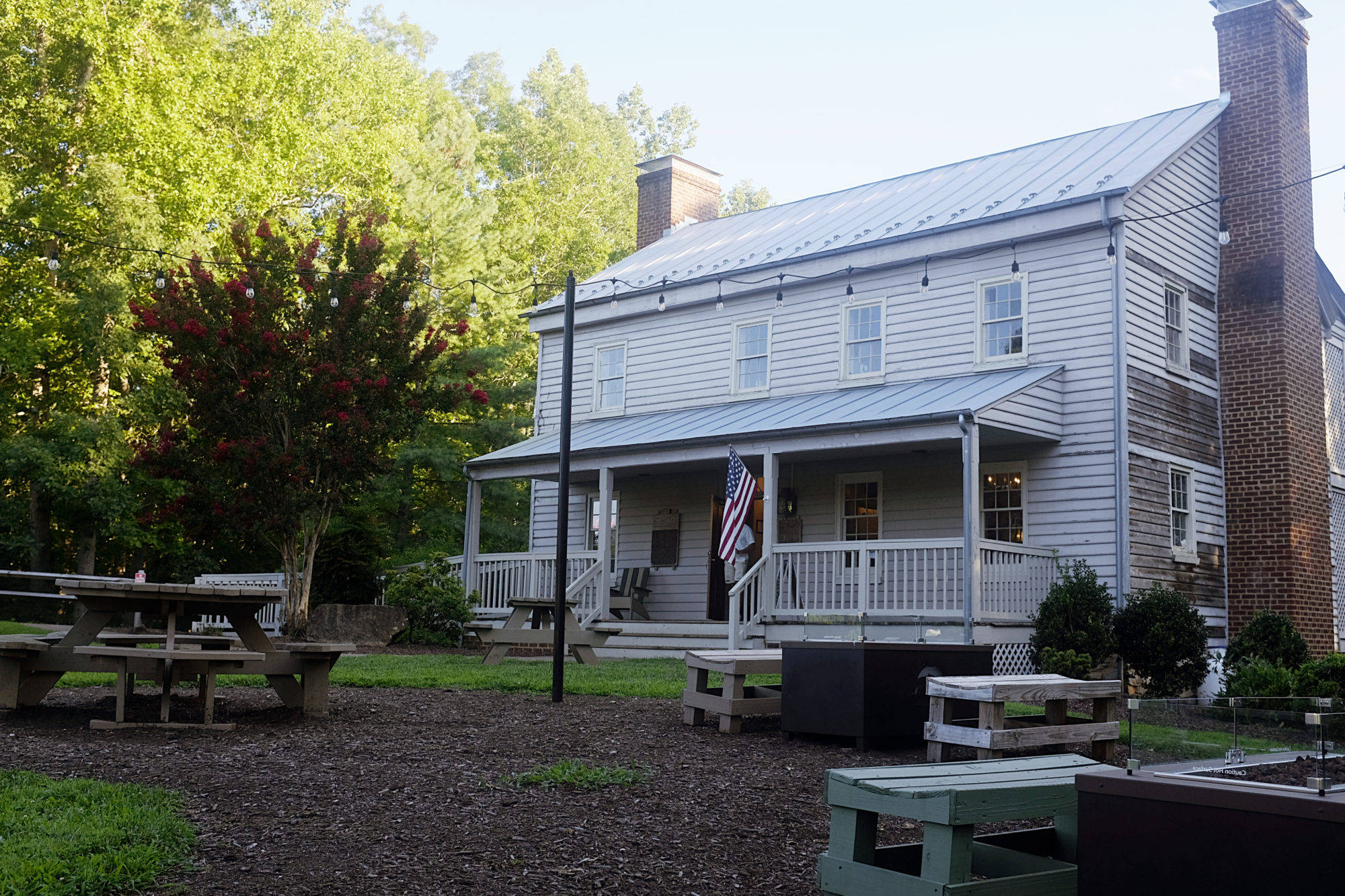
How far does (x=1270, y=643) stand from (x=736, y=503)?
6.41 metres

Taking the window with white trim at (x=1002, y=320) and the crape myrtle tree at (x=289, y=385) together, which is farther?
the crape myrtle tree at (x=289, y=385)

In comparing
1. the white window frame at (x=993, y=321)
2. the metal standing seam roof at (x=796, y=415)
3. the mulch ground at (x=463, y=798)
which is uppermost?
the white window frame at (x=993, y=321)

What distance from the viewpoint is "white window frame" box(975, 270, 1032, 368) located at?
1584 centimetres

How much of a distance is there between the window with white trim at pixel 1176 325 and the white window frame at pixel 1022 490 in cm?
247

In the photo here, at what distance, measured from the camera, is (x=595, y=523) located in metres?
21.1

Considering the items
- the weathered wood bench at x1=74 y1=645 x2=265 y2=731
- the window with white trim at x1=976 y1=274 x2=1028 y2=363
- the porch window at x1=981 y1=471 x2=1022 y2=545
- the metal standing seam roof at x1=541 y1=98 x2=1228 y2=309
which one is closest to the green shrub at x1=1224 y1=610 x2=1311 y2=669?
the porch window at x1=981 y1=471 x2=1022 y2=545

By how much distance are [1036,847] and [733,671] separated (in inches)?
165

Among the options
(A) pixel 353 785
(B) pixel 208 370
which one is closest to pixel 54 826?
(A) pixel 353 785

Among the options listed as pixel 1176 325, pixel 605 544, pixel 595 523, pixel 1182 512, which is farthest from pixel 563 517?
pixel 595 523

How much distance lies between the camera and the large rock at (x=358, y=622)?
58.3ft

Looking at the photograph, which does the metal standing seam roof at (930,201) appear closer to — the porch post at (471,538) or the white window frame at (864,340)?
the white window frame at (864,340)

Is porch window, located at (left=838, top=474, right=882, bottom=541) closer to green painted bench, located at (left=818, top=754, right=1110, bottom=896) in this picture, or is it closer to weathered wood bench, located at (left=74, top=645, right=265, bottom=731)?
weathered wood bench, located at (left=74, top=645, right=265, bottom=731)

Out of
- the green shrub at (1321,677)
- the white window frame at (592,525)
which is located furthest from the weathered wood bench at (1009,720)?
the white window frame at (592,525)

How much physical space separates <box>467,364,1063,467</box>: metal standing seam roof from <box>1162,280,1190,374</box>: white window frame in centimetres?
174
